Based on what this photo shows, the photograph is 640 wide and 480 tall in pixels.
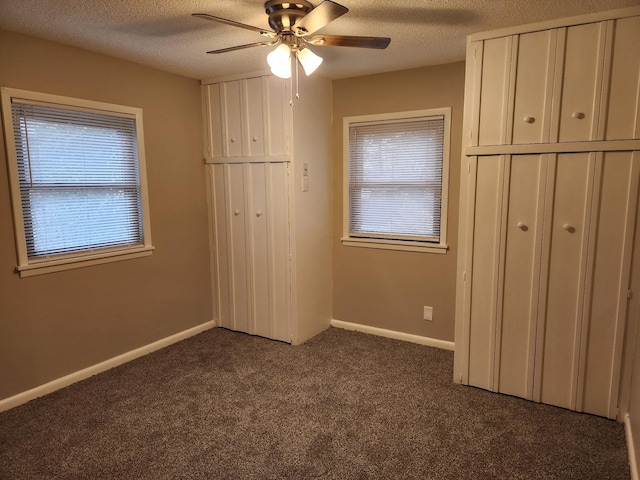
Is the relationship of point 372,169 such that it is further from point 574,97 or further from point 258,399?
point 258,399

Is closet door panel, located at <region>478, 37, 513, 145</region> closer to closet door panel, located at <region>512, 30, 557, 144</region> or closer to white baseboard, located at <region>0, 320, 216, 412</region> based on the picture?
closet door panel, located at <region>512, 30, 557, 144</region>

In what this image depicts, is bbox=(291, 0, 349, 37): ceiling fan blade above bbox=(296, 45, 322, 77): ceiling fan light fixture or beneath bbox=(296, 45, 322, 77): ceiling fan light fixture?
above

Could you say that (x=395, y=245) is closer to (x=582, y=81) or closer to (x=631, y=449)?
(x=582, y=81)

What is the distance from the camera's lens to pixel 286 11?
2125mm

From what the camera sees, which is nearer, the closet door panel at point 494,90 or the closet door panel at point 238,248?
the closet door panel at point 494,90

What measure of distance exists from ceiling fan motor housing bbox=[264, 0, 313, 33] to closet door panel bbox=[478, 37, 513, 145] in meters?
1.19

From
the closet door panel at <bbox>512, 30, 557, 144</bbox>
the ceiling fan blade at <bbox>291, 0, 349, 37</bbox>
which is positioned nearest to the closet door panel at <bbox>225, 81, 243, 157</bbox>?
the ceiling fan blade at <bbox>291, 0, 349, 37</bbox>

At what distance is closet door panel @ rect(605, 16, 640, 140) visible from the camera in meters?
2.23

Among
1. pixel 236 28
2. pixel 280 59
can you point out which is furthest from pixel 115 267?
pixel 280 59

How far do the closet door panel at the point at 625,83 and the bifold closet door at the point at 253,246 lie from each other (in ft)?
7.49

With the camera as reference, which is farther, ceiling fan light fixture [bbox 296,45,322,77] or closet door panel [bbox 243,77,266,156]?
closet door panel [bbox 243,77,266,156]

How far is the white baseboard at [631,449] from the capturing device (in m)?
1.98

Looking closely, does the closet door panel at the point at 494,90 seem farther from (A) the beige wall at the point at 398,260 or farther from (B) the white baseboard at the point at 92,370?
(B) the white baseboard at the point at 92,370

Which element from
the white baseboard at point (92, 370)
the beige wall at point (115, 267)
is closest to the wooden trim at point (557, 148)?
the beige wall at point (115, 267)
